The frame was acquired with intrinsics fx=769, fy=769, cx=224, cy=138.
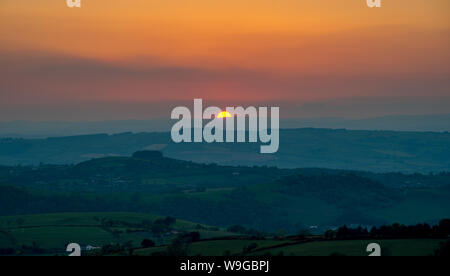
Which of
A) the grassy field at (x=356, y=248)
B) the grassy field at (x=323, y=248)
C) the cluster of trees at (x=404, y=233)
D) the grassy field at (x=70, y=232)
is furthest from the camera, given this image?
the grassy field at (x=70, y=232)

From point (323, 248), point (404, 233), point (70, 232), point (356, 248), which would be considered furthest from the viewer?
point (70, 232)

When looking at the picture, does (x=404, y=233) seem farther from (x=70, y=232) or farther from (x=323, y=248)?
(x=70, y=232)

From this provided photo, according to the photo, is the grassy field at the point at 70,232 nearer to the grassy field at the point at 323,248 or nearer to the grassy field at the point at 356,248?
the grassy field at the point at 323,248

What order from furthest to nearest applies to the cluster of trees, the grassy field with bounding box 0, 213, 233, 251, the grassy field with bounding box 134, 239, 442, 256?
the grassy field with bounding box 0, 213, 233, 251, the cluster of trees, the grassy field with bounding box 134, 239, 442, 256

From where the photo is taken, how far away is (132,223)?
195 metres

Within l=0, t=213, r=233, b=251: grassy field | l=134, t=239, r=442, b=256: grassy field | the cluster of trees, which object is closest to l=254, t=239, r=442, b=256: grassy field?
l=134, t=239, r=442, b=256: grassy field

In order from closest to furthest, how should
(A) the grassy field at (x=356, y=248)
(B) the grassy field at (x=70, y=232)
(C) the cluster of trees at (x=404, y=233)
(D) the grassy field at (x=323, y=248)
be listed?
(A) the grassy field at (x=356, y=248) < (D) the grassy field at (x=323, y=248) < (C) the cluster of trees at (x=404, y=233) < (B) the grassy field at (x=70, y=232)

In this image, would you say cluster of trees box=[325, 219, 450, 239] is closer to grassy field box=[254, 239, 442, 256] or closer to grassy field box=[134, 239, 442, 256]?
grassy field box=[134, 239, 442, 256]

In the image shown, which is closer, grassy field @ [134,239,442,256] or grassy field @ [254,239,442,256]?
grassy field @ [254,239,442,256]

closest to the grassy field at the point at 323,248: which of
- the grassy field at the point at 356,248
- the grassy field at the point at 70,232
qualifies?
the grassy field at the point at 356,248

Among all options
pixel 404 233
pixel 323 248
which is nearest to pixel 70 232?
pixel 404 233

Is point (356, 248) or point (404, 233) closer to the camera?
point (356, 248)

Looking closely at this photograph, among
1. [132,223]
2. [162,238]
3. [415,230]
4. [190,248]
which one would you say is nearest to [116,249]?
[190,248]
